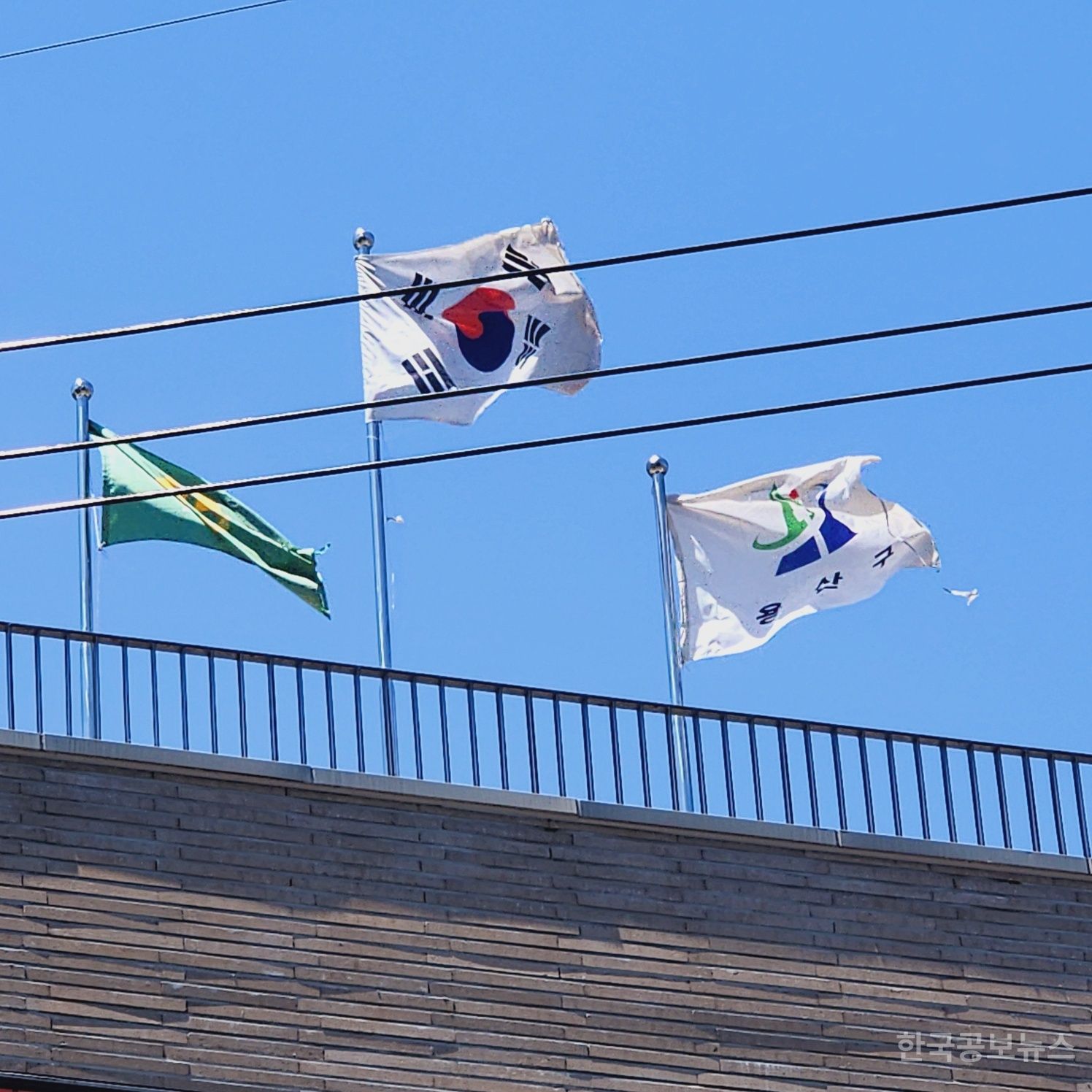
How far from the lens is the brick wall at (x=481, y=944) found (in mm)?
14625

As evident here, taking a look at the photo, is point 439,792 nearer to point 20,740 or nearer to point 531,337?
point 20,740

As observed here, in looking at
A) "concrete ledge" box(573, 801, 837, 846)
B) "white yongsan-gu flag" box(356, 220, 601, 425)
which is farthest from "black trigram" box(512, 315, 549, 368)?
"concrete ledge" box(573, 801, 837, 846)

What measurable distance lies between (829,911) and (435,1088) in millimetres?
2781

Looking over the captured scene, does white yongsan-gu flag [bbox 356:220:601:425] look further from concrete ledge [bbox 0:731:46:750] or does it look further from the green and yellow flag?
concrete ledge [bbox 0:731:46:750]

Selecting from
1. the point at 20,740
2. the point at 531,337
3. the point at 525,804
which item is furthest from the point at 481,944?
the point at 531,337

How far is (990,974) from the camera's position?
54.7 ft

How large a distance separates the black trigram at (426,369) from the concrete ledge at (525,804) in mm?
4872

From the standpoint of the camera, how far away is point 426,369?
19953 mm

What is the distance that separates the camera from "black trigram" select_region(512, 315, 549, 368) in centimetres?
1994

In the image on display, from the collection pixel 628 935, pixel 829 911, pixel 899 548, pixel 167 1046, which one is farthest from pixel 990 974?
pixel 167 1046

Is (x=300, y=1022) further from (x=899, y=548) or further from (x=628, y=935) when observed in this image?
(x=899, y=548)

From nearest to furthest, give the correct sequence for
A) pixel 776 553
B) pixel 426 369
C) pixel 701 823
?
pixel 701 823
pixel 776 553
pixel 426 369

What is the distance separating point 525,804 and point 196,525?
340 centimetres

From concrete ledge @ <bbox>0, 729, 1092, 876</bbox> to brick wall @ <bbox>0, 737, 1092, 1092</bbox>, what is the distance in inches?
0.9
